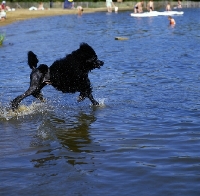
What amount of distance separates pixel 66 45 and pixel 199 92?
15.0 m

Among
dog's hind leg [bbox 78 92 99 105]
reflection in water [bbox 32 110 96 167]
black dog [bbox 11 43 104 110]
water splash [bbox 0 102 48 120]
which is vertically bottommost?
reflection in water [bbox 32 110 96 167]

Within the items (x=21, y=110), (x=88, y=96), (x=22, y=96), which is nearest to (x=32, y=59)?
(x=22, y=96)

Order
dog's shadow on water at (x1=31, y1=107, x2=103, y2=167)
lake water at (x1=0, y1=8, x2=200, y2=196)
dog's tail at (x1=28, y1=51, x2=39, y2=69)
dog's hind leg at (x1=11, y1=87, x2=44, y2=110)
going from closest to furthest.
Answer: lake water at (x1=0, y1=8, x2=200, y2=196)
dog's shadow on water at (x1=31, y1=107, x2=103, y2=167)
dog's tail at (x1=28, y1=51, x2=39, y2=69)
dog's hind leg at (x1=11, y1=87, x2=44, y2=110)

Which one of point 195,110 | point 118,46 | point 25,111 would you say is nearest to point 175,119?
point 195,110

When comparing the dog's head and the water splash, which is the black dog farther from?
the water splash

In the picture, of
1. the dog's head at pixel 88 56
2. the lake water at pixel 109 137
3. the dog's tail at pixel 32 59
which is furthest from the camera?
the dog's tail at pixel 32 59

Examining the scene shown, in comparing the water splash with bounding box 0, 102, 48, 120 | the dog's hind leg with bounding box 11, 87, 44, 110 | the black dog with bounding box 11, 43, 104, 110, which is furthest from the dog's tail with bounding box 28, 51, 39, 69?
the water splash with bounding box 0, 102, 48, 120

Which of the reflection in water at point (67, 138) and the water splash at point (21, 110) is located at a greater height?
the water splash at point (21, 110)

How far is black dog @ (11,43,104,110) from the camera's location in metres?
9.23

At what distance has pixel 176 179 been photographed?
573cm

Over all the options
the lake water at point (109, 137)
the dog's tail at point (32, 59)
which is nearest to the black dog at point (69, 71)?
the dog's tail at point (32, 59)

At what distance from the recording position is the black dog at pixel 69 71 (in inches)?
363

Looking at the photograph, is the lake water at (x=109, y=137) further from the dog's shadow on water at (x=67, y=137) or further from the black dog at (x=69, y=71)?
the black dog at (x=69, y=71)

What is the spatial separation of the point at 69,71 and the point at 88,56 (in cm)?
47
